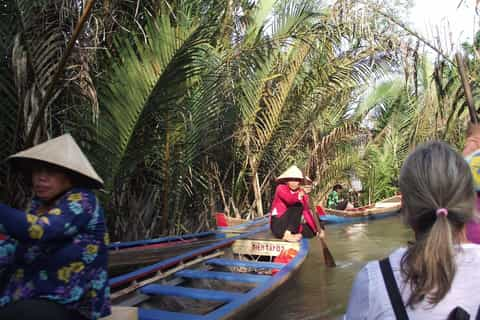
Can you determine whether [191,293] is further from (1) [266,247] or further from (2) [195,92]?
(2) [195,92]

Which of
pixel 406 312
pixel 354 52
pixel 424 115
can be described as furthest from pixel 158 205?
pixel 406 312

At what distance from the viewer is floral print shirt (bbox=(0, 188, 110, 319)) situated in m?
1.59

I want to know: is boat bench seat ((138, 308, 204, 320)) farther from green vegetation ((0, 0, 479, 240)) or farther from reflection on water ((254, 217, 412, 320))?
green vegetation ((0, 0, 479, 240))

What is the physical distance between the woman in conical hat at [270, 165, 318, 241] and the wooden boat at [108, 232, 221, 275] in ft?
3.74

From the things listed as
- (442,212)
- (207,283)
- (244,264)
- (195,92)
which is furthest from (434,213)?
(195,92)

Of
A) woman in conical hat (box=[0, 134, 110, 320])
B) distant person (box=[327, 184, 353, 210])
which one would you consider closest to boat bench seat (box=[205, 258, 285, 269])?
woman in conical hat (box=[0, 134, 110, 320])

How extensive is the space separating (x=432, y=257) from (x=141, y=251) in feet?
15.9

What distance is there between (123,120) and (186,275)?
1.90m

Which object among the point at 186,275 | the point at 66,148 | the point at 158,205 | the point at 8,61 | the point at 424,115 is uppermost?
the point at 8,61

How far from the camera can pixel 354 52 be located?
8.98 meters

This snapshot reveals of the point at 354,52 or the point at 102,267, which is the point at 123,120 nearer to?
the point at 102,267

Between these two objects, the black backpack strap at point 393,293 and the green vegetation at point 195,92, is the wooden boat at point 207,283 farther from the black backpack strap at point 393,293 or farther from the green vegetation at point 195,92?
the black backpack strap at point 393,293

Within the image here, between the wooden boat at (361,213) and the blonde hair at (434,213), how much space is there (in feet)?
32.2

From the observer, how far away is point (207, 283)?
4727mm
